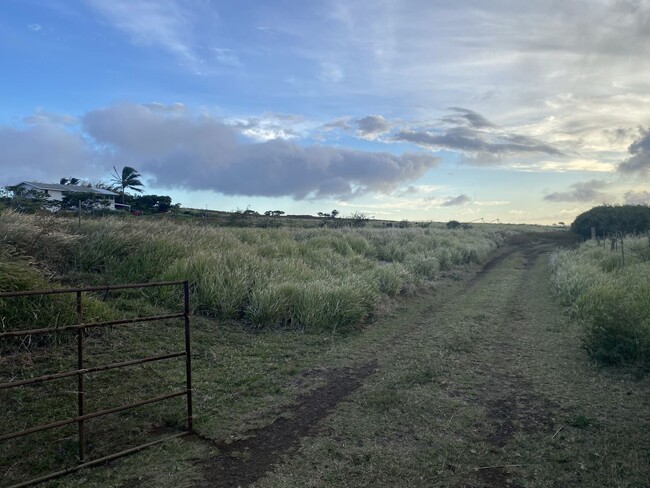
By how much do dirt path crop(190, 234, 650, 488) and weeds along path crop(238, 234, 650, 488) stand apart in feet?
0.05

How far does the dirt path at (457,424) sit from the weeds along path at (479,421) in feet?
0.05

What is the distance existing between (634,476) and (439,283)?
41.9 ft

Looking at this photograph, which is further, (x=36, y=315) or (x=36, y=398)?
(x=36, y=315)

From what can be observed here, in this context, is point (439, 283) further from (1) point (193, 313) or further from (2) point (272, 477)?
(2) point (272, 477)

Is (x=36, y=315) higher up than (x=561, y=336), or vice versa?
(x=36, y=315)

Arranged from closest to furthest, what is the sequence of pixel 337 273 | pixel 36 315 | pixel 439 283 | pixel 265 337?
1. pixel 36 315
2. pixel 265 337
3. pixel 337 273
4. pixel 439 283

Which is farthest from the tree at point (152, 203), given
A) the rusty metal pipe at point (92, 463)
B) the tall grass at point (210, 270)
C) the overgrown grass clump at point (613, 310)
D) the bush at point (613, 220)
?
the bush at point (613, 220)

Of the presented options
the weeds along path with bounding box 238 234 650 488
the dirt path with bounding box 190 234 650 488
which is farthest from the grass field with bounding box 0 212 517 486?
the weeds along path with bounding box 238 234 650 488

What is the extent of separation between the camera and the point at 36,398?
534 cm

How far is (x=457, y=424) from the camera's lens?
16.9 ft

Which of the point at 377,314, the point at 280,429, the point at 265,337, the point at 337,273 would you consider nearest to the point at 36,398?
the point at 280,429

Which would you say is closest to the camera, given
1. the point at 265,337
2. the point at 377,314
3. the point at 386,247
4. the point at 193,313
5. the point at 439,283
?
the point at 265,337

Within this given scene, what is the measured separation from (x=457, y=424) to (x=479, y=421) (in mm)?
269

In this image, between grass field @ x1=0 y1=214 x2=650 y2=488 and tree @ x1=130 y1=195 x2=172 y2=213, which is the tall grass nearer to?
grass field @ x1=0 y1=214 x2=650 y2=488
